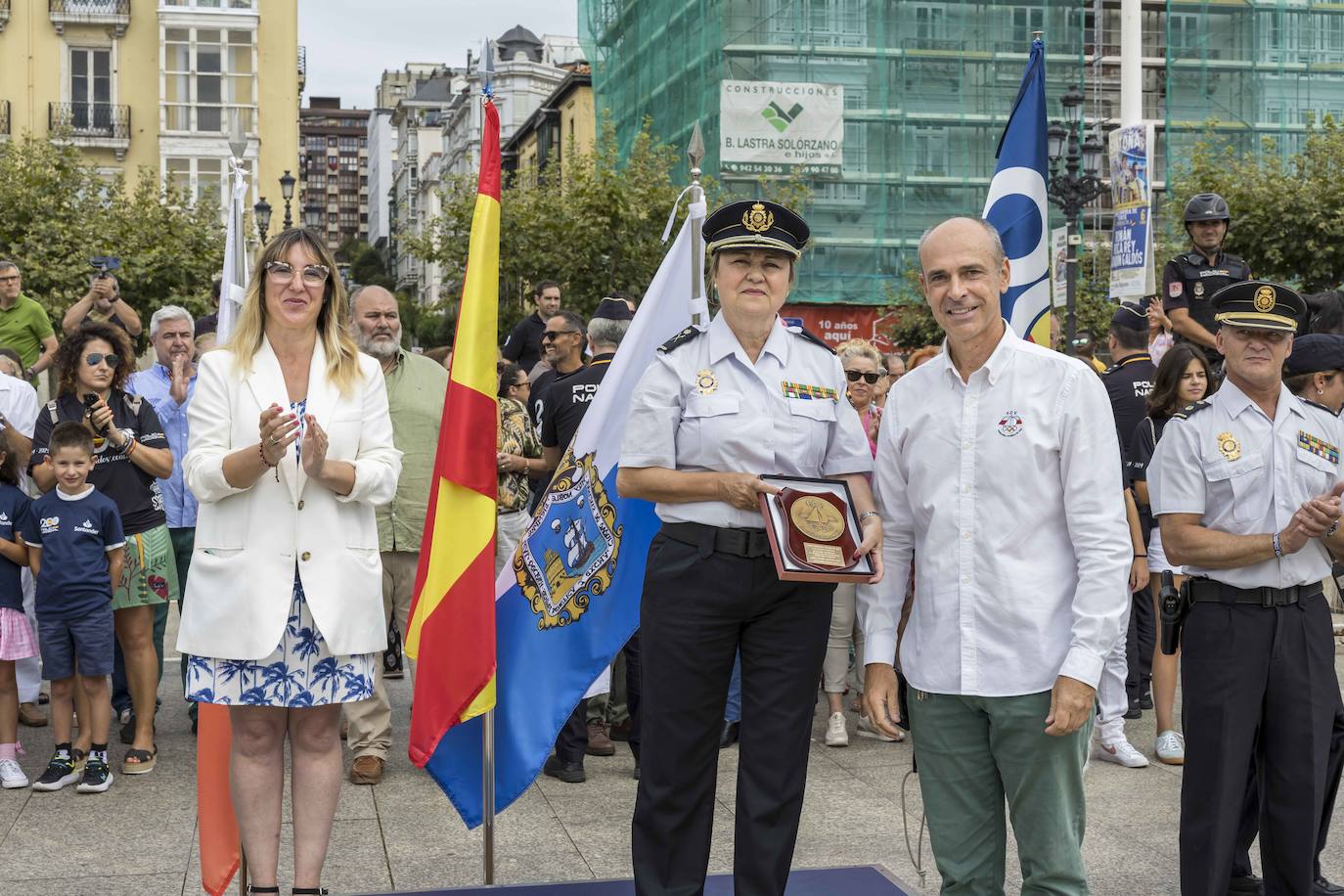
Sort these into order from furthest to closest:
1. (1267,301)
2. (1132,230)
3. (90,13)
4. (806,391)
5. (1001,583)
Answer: (90,13)
(1132,230)
(1267,301)
(806,391)
(1001,583)

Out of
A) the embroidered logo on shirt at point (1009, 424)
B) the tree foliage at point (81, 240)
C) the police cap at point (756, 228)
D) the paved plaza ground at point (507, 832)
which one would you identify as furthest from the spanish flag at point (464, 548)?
the tree foliage at point (81, 240)

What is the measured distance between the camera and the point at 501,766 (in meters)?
5.37

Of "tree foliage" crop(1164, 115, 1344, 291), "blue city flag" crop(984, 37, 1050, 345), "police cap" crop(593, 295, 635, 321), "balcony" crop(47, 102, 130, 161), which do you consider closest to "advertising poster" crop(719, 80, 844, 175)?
"tree foliage" crop(1164, 115, 1344, 291)

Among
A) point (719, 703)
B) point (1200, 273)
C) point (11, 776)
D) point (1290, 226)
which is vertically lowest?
point (11, 776)

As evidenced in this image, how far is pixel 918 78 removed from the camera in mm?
41844

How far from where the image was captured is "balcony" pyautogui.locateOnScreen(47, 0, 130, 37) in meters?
42.9

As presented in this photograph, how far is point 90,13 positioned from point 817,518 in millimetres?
44604

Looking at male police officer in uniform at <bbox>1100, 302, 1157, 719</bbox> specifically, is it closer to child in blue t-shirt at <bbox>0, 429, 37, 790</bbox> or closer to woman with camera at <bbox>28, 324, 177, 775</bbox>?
woman with camera at <bbox>28, 324, 177, 775</bbox>

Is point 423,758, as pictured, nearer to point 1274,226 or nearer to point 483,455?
point 483,455

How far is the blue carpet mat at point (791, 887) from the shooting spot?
495 cm

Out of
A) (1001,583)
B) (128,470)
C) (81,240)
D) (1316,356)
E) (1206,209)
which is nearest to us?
(1001,583)

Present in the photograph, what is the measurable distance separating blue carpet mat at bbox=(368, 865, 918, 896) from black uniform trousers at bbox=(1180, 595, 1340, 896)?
1005 millimetres

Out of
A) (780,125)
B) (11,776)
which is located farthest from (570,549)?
(780,125)

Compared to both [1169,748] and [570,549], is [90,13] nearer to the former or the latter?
[1169,748]
